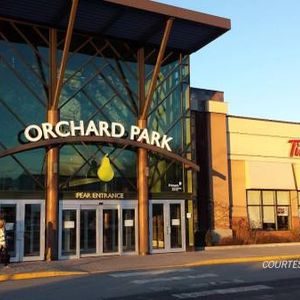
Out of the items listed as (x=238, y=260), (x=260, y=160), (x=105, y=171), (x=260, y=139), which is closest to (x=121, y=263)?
(x=238, y=260)

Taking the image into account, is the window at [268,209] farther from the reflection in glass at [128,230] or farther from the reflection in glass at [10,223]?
the reflection in glass at [10,223]

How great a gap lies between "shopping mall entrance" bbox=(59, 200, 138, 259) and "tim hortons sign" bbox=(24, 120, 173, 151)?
9.58 ft

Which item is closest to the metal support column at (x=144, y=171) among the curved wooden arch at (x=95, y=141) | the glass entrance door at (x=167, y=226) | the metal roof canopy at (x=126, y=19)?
the glass entrance door at (x=167, y=226)

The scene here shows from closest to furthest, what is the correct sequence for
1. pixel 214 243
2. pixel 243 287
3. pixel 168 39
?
pixel 243 287 → pixel 168 39 → pixel 214 243

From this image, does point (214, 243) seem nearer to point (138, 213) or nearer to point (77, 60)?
point (138, 213)

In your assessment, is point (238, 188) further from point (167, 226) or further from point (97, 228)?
point (97, 228)

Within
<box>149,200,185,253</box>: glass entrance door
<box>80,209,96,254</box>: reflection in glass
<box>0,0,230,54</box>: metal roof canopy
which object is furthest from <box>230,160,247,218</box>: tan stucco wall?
<box>80,209,96,254</box>: reflection in glass

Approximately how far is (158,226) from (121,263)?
5494 mm

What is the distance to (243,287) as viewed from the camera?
1405cm

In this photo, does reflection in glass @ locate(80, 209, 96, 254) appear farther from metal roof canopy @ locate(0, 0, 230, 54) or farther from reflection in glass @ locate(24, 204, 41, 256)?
metal roof canopy @ locate(0, 0, 230, 54)

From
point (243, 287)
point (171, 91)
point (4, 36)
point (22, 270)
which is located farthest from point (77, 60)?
point (243, 287)

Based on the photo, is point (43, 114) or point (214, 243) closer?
point (43, 114)

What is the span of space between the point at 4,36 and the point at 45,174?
6118 mm

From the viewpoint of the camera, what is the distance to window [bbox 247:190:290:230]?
34.2m
